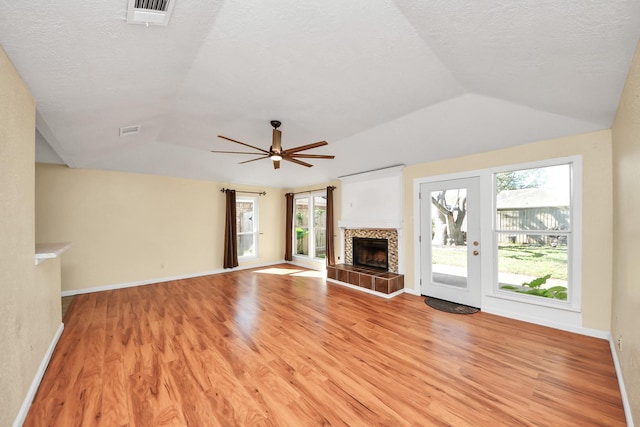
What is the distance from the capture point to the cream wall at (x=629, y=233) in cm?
153

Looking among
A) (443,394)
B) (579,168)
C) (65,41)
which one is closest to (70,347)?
Result: (65,41)

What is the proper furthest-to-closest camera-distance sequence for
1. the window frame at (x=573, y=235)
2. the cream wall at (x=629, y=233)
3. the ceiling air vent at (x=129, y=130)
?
the ceiling air vent at (x=129, y=130)
the window frame at (x=573, y=235)
the cream wall at (x=629, y=233)

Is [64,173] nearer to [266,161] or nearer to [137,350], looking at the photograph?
[266,161]

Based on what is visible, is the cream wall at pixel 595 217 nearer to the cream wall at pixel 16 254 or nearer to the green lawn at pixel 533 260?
the green lawn at pixel 533 260

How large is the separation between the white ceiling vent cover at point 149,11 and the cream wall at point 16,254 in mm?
839

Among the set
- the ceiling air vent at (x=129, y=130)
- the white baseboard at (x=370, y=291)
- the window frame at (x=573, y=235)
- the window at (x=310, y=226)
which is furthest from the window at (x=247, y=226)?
the window frame at (x=573, y=235)

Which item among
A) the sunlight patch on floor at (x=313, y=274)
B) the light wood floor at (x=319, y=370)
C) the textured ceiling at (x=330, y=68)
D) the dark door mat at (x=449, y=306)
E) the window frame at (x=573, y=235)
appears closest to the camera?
the textured ceiling at (x=330, y=68)

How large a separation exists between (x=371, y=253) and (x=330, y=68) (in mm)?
3872

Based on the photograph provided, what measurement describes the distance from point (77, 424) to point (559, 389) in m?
3.53

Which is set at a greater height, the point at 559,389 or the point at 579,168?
the point at 579,168

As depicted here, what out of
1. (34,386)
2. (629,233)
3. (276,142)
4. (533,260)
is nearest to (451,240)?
(533,260)

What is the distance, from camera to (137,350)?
2.53 metres

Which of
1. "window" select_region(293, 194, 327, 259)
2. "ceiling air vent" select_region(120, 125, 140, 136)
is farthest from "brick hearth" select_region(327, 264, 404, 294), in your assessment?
"ceiling air vent" select_region(120, 125, 140, 136)

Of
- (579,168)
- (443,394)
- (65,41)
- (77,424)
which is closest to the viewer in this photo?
(65,41)
